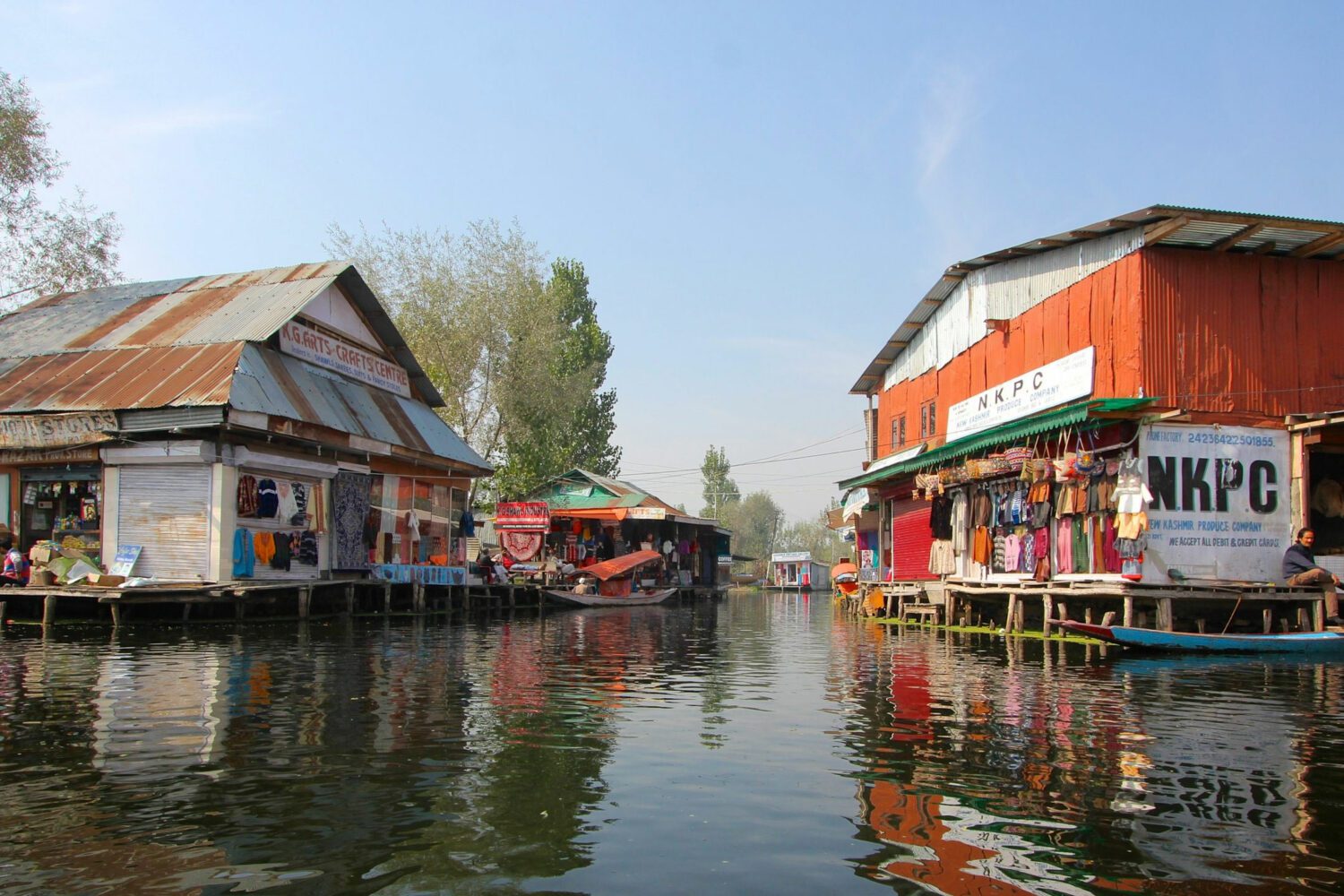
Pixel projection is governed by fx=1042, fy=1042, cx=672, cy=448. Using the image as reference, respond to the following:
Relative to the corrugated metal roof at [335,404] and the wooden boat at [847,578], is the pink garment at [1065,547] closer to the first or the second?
the wooden boat at [847,578]

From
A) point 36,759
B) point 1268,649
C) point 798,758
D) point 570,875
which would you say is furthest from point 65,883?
point 1268,649

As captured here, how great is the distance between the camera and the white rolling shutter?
71.7ft

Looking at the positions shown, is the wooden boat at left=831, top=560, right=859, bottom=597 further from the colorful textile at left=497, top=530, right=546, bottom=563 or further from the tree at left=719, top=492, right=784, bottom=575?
the tree at left=719, top=492, right=784, bottom=575

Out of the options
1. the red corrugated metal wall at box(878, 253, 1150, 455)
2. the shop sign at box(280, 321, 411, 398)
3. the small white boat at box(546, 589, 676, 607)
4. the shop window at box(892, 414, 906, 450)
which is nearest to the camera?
the red corrugated metal wall at box(878, 253, 1150, 455)

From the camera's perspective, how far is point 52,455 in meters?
22.5

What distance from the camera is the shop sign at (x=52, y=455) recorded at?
2231cm

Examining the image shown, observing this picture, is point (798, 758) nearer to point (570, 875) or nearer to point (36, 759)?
point (570, 875)

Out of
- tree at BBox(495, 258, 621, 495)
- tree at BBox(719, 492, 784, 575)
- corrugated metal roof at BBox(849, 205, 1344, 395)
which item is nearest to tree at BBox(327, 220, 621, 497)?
tree at BBox(495, 258, 621, 495)

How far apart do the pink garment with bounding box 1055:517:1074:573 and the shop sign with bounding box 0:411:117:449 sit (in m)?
19.4

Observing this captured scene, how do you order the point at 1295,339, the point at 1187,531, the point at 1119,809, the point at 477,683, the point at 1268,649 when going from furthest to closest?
1. the point at 1295,339
2. the point at 1187,531
3. the point at 1268,649
4. the point at 477,683
5. the point at 1119,809

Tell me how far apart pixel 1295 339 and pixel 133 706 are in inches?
793

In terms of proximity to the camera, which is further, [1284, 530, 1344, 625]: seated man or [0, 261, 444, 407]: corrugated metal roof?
[0, 261, 444, 407]: corrugated metal roof

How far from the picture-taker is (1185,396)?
62.3 feet

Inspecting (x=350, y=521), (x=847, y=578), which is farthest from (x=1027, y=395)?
(x=847, y=578)
